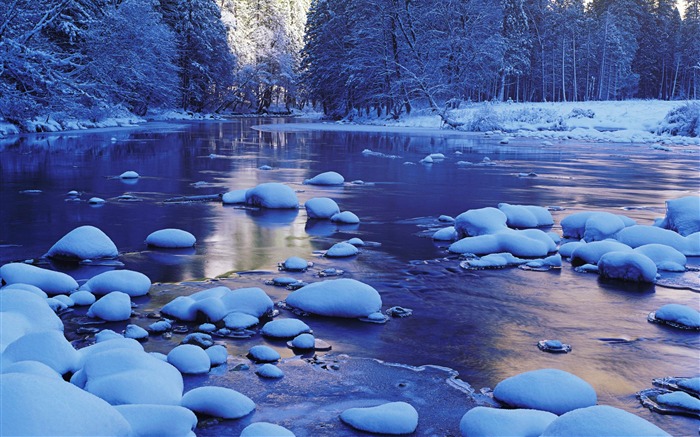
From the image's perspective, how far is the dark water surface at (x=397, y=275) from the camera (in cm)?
380

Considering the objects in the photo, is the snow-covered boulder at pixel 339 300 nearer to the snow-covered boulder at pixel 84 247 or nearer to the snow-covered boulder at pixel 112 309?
the snow-covered boulder at pixel 112 309

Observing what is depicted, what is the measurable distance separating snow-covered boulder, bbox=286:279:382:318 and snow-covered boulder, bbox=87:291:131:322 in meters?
1.21

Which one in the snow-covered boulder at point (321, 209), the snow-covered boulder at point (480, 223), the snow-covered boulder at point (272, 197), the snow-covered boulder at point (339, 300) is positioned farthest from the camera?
the snow-covered boulder at point (272, 197)

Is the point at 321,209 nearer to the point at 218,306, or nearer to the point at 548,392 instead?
the point at 218,306

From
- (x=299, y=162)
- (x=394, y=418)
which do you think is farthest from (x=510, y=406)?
(x=299, y=162)

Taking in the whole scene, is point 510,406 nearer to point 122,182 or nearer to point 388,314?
point 388,314

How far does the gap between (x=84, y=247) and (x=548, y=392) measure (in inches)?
190

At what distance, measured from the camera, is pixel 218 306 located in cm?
483

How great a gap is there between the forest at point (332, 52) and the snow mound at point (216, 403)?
22.0m

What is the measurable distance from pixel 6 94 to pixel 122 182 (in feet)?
44.0

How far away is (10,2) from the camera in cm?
2386

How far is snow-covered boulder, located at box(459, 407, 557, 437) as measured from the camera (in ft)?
10.1

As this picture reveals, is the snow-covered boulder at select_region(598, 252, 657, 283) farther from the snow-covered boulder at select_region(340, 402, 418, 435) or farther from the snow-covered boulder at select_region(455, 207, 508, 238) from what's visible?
the snow-covered boulder at select_region(340, 402, 418, 435)

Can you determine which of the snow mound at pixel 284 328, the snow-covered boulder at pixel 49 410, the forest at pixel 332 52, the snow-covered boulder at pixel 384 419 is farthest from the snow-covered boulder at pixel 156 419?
the forest at pixel 332 52
